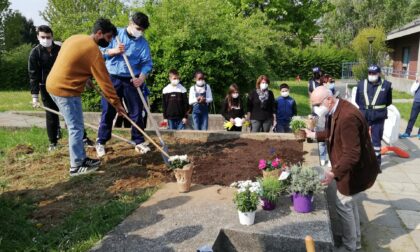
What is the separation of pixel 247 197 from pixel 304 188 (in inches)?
22.8

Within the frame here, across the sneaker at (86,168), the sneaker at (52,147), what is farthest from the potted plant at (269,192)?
the sneaker at (52,147)

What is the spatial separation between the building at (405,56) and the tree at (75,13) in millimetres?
15913

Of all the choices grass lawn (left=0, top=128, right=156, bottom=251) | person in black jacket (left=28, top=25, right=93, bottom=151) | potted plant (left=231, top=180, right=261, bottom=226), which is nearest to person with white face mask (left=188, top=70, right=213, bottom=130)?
grass lawn (left=0, top=128, right=156, bottom=251)

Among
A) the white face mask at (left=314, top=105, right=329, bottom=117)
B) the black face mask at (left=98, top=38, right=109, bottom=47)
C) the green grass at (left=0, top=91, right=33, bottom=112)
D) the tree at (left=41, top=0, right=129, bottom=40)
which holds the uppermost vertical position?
the tree at (left=41, top=0, right=129, bottom=40)

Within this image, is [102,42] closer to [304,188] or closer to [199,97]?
[304,188]

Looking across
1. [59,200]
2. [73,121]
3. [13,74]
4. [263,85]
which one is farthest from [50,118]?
[13,74]

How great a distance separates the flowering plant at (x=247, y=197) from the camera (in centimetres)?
332

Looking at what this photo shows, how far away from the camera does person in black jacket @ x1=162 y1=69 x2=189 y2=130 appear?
A: 309 inches

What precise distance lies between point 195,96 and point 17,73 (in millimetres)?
21100

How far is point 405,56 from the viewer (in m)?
26.1

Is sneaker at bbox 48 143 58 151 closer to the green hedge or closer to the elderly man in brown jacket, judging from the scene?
the elderly man in brown jacket

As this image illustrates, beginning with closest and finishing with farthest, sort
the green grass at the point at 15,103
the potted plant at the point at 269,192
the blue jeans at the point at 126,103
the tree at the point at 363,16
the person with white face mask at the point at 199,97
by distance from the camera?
the potted plant at the point at 269,192 → the blue jeans at the point at 126,103 → the person with white face mask at the point at 199,97 → the green grass at the point at 15,103 → the tree at the point at 363,16

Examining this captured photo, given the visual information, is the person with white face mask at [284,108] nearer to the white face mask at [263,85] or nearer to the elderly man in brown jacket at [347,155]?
the white face mask at [263,85]

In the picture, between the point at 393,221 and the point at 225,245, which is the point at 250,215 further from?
the point at 393,221
